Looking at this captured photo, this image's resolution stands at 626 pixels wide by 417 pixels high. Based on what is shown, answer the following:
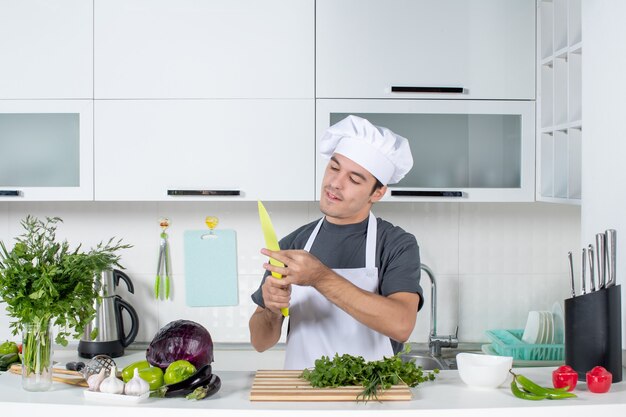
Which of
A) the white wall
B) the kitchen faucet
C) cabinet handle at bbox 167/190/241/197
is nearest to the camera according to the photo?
the white wall

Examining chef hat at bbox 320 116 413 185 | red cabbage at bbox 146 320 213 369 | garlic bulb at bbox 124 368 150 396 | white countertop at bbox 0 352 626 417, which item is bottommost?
white countertop at bbox 0 352 626 417

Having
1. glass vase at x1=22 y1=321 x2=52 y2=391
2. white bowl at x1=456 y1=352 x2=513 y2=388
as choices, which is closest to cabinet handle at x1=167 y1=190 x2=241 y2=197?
glass vase at x1=22 y1=321 x2=52 y2=391

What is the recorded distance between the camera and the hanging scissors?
331 cm

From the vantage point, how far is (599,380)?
1.87 meters

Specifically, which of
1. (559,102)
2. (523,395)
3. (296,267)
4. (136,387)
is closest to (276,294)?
(296,267)

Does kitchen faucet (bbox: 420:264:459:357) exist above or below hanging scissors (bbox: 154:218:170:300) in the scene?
below

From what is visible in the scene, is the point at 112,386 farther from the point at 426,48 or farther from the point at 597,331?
the point at 426,48

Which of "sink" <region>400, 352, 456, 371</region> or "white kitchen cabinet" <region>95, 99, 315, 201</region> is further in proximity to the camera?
"sink" <region>400, 352, 456, 371</region>

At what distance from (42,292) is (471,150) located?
1.74 meters

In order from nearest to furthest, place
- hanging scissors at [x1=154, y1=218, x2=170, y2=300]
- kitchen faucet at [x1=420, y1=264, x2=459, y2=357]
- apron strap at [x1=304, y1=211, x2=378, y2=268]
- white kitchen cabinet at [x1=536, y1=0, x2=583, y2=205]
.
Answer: apron strap at [x1=304, y1=211, x2=378, y2=268]
white kitchen cabinet at [x1=536, y1=0, x2=583, y2=205]
kitchen faucet at [x1=420, y1=264, x2=459, y2=357]
hanging scissors at [x1=154, y1=218, x2=170, y2=300]

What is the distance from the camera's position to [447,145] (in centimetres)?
299

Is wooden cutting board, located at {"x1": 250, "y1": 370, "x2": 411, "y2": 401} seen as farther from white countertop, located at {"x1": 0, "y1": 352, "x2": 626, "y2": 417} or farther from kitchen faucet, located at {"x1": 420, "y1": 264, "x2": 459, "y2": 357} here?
kitchen faucet, located at {"x1": 420, "y1": 264, "x2": 459, "y2": 357}

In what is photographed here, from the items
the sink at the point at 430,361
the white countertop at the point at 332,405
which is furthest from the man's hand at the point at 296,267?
the sink at the point at 430,361

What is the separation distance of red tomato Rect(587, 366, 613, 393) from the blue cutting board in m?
0.86
